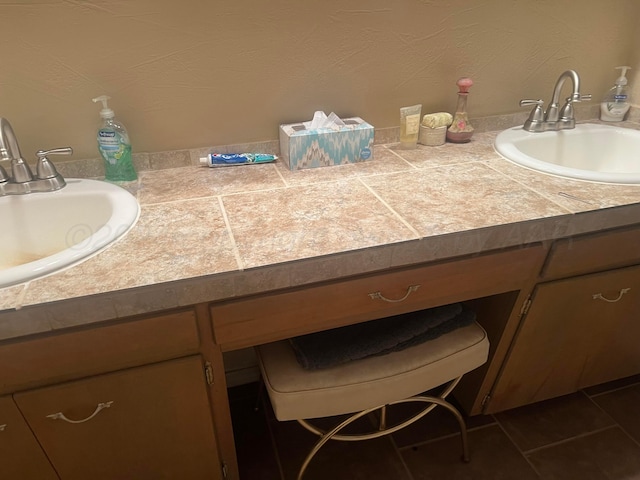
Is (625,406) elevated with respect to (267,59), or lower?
lower

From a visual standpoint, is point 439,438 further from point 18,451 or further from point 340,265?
point 18,451

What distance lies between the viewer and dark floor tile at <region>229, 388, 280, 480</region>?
121cm

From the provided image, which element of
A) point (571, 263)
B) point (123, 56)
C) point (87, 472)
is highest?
point (123, 56)

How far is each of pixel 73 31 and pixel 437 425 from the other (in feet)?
4.63

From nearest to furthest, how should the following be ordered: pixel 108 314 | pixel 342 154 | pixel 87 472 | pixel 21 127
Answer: pixel 108 314
pixel 87 472
pixel 21 127
pixel 342 154

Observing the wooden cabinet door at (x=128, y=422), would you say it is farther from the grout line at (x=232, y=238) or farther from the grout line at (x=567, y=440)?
the grout line at (x=567, y=440)

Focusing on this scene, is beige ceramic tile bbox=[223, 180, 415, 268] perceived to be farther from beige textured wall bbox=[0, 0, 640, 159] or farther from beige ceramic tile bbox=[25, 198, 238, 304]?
beige textured wall bbox=[0, 0, 640, 159]

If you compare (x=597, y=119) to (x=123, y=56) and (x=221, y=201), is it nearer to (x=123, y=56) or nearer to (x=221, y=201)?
(x=221, y=201)

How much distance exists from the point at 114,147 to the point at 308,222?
49 cm

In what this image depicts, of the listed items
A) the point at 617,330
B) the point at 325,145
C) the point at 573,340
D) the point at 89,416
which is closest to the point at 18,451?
the point at 89,416

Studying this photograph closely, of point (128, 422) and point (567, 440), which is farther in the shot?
point (567, 440)

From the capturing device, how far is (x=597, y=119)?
1382 mm

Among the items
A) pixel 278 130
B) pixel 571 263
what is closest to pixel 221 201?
pixel 278 130

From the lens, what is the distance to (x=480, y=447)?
1.27m
